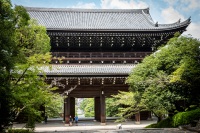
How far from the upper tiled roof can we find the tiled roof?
530 cm

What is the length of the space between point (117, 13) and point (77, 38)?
9.64 metres

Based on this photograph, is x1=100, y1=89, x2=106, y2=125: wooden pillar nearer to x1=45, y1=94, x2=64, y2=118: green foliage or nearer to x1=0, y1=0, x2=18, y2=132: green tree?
x1=45, y1=94, x2=64, y2=118: green foliage

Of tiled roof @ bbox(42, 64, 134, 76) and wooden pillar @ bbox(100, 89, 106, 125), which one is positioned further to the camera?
wooden pillar @ bbox(100, 89, 106, 125)

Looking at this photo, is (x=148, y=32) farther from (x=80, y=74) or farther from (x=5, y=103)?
(x=5, y=103)

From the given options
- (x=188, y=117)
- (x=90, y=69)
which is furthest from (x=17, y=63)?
(x=90, y=69)

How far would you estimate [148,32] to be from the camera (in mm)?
20969

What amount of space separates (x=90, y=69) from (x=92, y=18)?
362 inches

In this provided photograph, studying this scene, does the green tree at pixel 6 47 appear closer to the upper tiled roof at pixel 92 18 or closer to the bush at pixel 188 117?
the bush at pixel 188 117

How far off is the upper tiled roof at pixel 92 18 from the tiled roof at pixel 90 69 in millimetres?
5300

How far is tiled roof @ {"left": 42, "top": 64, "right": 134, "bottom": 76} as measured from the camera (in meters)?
19.0

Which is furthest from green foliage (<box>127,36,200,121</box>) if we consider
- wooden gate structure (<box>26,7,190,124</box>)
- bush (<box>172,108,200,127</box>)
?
wooden gate structure (<box>26,7,190,124</box>)

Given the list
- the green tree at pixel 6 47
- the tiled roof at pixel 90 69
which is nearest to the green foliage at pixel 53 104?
the tiled roof at pixel 90 69

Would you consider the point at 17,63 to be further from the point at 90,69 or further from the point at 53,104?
the point at 90,69

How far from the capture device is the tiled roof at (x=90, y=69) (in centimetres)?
1898
